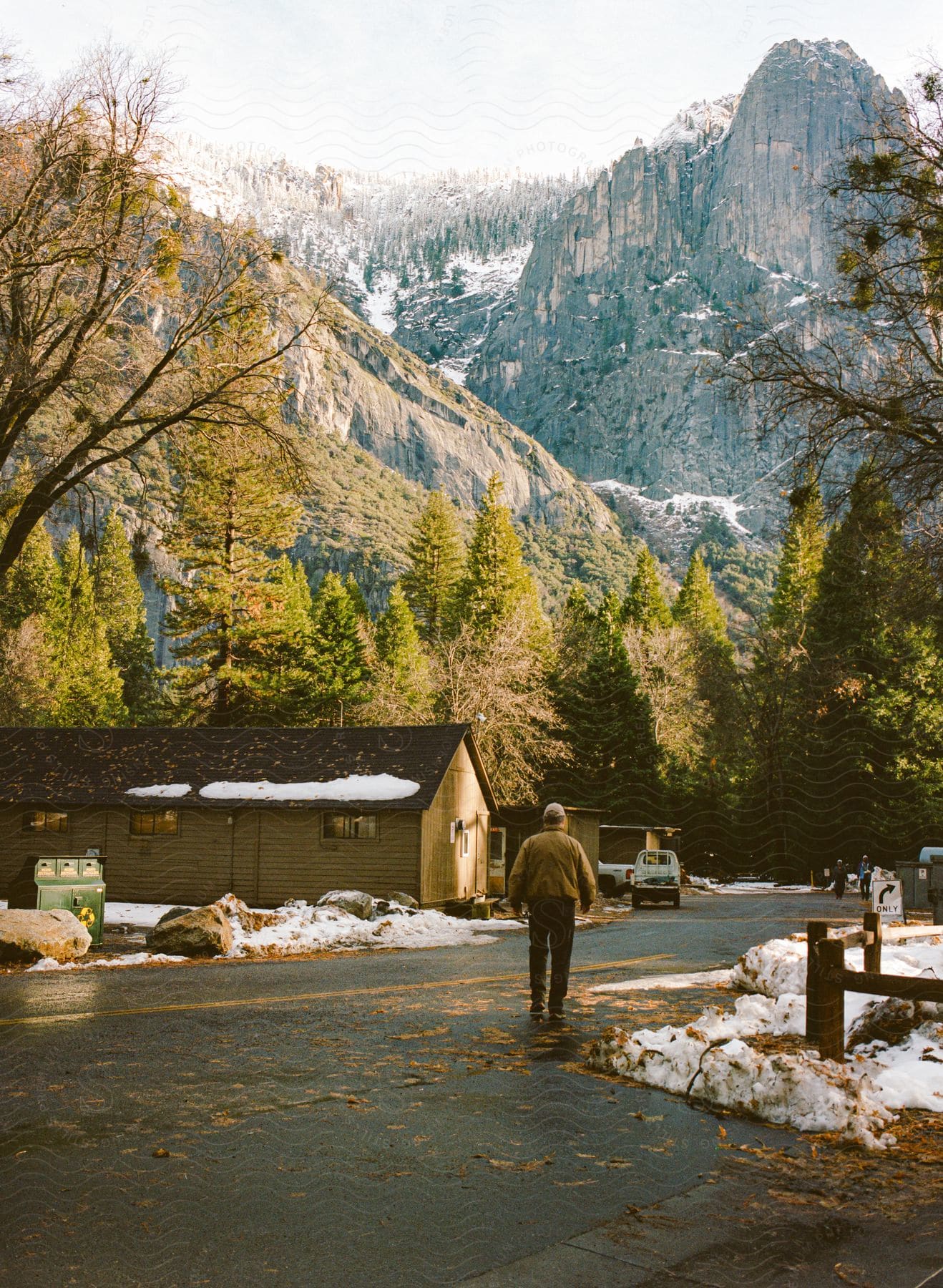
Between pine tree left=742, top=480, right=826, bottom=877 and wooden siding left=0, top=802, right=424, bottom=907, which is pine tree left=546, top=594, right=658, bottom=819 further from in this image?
wooden siding left=0, top=802, right=424, bottom=907

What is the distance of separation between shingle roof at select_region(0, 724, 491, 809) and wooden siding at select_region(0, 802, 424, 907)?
0.65 meters

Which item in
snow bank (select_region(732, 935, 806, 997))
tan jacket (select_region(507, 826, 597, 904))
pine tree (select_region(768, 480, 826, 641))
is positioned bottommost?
snow bank (select_region(732, 935, 806, 997))


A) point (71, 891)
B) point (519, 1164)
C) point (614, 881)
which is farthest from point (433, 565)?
point (519, 1164)

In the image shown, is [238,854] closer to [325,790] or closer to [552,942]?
[325,790]

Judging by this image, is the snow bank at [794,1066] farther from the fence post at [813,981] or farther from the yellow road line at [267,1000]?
the yellow road line at [267,1000]

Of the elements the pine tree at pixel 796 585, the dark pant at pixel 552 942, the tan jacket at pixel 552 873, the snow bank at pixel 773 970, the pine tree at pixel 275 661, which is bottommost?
the snow bank at pixel 773 970

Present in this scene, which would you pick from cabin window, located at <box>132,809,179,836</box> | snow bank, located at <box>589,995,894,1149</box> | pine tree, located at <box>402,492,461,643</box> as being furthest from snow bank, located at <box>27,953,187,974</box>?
pine tree, located at <box>402,492,461,643</box>

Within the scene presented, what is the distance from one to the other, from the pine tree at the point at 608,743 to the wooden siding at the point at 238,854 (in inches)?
1087

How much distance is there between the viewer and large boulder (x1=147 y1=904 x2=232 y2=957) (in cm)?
1622

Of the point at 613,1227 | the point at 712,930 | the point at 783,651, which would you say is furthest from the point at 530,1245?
the point at 783,651

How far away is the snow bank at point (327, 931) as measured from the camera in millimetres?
17547

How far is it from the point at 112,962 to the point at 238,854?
47.0 ft

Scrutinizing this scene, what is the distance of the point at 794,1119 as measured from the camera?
19.5ft

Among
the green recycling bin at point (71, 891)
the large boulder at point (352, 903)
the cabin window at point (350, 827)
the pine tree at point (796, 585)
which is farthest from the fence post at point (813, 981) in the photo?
the pine tree at point (796, 585)
